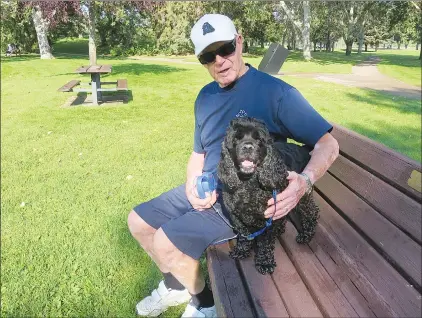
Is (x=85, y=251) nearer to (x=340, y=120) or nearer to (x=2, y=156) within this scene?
(x=2, y=156)

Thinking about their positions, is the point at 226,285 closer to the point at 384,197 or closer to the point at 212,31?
the point at 384,197

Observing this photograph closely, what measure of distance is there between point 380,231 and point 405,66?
3.28 ft

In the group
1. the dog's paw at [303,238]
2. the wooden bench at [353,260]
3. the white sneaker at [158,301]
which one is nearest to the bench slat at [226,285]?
the wooden bench at [353,260]

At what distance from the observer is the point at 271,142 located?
2.10 metres

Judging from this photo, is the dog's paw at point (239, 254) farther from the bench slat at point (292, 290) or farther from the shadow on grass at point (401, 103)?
the shadow on grass at point (401, 103)

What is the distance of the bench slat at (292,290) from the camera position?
5.94 ft

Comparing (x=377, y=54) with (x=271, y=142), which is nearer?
(x=377, y=54)

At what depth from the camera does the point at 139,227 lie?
8.73ft

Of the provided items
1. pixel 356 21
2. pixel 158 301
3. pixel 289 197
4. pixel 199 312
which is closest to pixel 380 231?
pixel 289 197

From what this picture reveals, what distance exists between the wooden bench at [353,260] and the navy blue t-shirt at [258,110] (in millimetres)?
383

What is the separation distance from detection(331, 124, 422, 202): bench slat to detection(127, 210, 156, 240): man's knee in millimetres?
1504

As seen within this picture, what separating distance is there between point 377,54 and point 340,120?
5.79 meters

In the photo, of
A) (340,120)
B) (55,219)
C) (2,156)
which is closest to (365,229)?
(55,219)

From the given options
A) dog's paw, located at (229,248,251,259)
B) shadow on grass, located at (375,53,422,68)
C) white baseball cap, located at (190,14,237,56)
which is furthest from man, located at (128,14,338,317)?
shadow on grass, located at (375,53,422,68)
